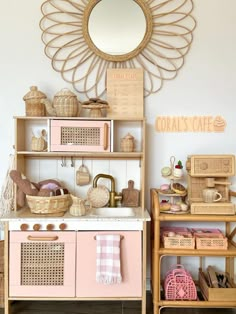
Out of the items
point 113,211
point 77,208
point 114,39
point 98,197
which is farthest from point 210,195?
point 114,39

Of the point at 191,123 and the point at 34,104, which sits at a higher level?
the point at 34,104

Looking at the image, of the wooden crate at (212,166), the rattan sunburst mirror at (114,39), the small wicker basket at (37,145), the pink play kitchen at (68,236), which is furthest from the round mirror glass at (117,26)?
the wooden crate at (212,166)

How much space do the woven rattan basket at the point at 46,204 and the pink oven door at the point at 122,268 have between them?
0.24 metres

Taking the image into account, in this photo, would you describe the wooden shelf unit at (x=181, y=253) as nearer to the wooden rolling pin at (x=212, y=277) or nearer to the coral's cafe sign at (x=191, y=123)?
the wooden rolling pin at (x=212, y=277)

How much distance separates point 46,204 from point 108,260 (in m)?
0.54

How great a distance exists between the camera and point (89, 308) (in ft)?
7.52

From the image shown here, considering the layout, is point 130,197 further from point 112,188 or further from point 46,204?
point 46,204

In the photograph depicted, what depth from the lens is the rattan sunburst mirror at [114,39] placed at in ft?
8.05

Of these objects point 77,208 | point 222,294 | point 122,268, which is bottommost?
point 222,294

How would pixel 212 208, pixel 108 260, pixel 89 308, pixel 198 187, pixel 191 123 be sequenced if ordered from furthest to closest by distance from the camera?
1. pixel 191 123
2. pixel 198 187
3. pixel 89 308
4. pixel 212 208
5. pixel 108 260

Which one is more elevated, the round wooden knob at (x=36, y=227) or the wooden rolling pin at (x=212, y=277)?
the round wooden knob at (x=36, y=227)

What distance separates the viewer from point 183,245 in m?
2.19

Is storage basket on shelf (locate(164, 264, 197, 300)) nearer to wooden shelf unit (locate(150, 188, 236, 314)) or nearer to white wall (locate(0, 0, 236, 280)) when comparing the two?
wooden shelf unit (locate(150, 188, 236, 314))

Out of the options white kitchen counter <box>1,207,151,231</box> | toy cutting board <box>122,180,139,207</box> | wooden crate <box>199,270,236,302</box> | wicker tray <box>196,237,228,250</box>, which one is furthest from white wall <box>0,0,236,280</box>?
wooden crate <box>199,270,236,302</box>
